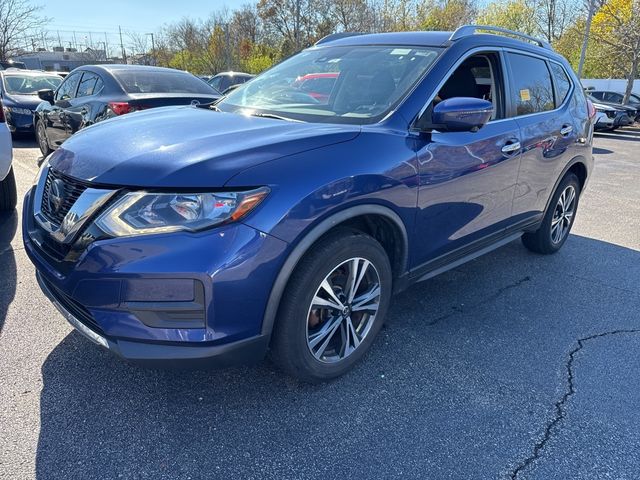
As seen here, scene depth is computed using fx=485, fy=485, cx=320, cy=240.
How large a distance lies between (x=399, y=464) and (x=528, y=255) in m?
3.19

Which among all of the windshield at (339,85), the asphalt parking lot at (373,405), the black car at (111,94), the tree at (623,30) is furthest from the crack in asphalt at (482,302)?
the tree at (623,30)

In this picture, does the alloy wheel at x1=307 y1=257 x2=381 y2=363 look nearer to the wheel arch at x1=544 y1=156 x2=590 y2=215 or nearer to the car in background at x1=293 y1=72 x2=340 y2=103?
the car in background at x1=293 y1=72 x2=340 y2=103

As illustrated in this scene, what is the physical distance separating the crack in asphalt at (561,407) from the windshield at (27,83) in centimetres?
1212

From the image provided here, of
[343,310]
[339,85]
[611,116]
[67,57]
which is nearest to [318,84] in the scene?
[339,85]

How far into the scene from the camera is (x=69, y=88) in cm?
738

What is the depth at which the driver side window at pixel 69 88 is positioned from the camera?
7.17 meters

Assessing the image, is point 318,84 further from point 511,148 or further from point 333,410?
point 333,410

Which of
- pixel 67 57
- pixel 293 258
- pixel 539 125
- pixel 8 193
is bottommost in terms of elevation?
pixel 8 193

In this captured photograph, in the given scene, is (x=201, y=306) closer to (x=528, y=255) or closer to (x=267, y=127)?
(x=267, y=127)

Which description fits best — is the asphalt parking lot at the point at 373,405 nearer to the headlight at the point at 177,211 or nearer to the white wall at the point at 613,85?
the headlight at the point at 177,211

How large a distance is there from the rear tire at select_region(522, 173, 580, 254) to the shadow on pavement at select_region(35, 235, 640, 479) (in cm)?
127

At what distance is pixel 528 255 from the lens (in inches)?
184

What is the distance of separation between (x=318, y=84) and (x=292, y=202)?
1.48m

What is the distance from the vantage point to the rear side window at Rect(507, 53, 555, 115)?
3.54 metres
